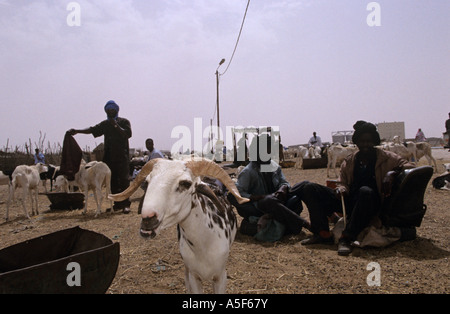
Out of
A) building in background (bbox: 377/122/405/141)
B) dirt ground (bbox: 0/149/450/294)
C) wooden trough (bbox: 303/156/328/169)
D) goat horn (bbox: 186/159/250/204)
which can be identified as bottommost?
dirt ground (bbox: 0/149/450/294)

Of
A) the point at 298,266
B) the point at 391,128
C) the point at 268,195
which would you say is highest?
the point at 391,128

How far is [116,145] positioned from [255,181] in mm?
4295

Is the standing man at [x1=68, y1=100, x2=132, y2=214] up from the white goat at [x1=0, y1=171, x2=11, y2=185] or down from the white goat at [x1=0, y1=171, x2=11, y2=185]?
up

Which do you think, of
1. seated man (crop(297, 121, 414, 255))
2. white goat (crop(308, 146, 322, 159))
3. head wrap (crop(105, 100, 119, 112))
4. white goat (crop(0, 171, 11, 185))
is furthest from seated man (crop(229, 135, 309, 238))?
white goat (crop(308, 146, 322, 159))

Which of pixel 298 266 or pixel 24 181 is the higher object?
pixel 24 181

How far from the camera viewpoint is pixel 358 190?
441cm

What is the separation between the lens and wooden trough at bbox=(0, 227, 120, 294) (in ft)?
5.60

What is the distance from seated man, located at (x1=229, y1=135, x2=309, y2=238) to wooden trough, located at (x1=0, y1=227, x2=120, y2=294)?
9.96 feet

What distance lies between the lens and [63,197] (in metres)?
8.36

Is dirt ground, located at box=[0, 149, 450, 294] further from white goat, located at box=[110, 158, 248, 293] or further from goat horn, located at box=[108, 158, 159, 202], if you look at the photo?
goat horn, located at box=[108, 158, 159, 202]

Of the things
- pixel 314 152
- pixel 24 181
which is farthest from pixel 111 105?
pixel 314 152

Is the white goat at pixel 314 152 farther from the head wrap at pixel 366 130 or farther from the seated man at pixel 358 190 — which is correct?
the head wrap at pixel 366 130

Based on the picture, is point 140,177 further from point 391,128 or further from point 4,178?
point 391,128
